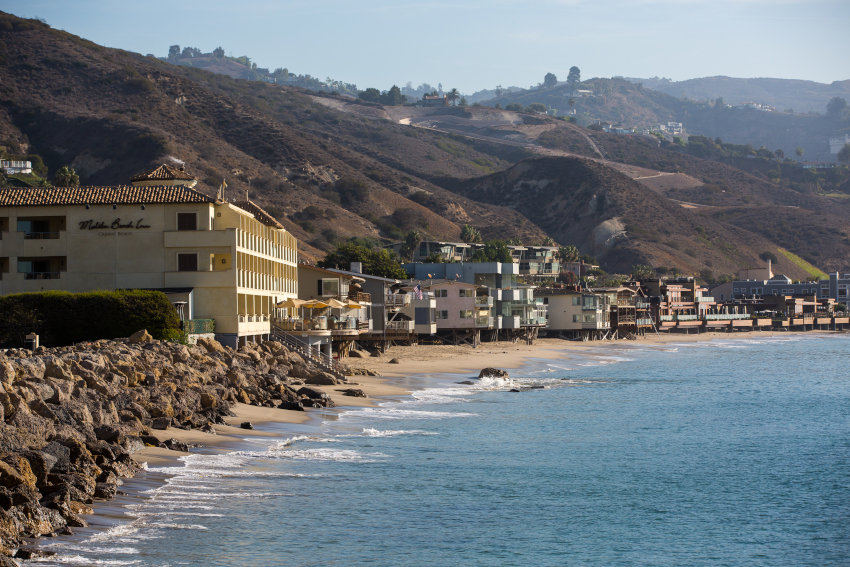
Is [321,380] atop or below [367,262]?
below

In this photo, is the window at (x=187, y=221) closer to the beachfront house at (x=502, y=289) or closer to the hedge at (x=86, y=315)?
the hedge at (x=86, y=315)

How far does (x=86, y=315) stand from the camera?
40062 millimetres

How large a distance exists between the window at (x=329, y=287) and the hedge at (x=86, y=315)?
79.8 ft

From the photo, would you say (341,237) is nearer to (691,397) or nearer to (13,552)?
(691,397)

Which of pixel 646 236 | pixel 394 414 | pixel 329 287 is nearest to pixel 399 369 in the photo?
pixel 329 287

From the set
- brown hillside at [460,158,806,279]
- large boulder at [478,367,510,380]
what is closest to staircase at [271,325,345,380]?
large boulder at [478,367,510,380]

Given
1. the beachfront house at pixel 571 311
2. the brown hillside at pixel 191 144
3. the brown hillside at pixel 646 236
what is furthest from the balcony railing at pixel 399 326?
the brown hillside at pixel 646 236

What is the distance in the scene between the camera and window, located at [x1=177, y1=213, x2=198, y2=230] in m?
46.1

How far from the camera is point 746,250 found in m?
192

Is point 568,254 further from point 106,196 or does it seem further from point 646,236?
point 106,196

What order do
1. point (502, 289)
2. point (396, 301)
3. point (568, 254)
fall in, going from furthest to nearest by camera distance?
1. point (568, 254)
2. point (502, 289)
3. point (396, 301)

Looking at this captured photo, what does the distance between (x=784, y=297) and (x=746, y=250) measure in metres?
47.4

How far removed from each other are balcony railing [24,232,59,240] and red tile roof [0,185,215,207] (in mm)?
1608

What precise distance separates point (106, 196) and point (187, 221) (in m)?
4.85
